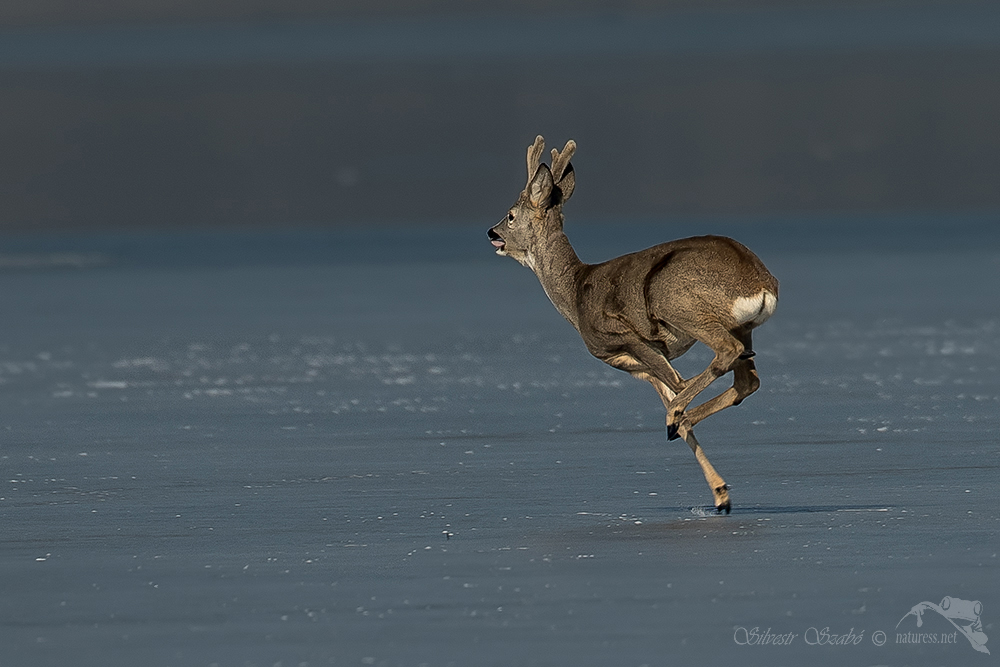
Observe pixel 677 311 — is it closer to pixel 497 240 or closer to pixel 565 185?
pixel 565 185

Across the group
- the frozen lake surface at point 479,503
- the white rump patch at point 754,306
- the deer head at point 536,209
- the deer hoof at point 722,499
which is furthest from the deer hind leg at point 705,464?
the deer head at point 536,209

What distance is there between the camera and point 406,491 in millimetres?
10453

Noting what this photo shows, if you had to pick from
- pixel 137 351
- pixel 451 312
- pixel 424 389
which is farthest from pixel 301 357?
pixel 451 312

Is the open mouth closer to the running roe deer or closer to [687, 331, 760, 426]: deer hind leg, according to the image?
the running roe deer

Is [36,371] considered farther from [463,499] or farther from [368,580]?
[368,580]

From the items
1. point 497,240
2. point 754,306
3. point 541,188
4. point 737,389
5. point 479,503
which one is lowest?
point 479,503

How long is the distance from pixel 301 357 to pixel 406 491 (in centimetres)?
894

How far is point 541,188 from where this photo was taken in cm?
1077

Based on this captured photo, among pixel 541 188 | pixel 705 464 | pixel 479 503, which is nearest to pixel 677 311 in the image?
pixel 705 464

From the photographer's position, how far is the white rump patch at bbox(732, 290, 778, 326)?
9781mm

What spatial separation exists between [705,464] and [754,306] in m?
0.83

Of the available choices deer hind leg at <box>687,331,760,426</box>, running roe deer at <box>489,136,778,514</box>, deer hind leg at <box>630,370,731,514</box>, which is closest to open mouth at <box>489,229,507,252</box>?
running roe deer at <box>489,136,778,514</box>

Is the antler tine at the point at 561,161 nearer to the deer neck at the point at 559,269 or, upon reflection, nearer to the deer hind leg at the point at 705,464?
the deer neck at the point at 559,269

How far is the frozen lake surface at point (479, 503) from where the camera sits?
276 inches
